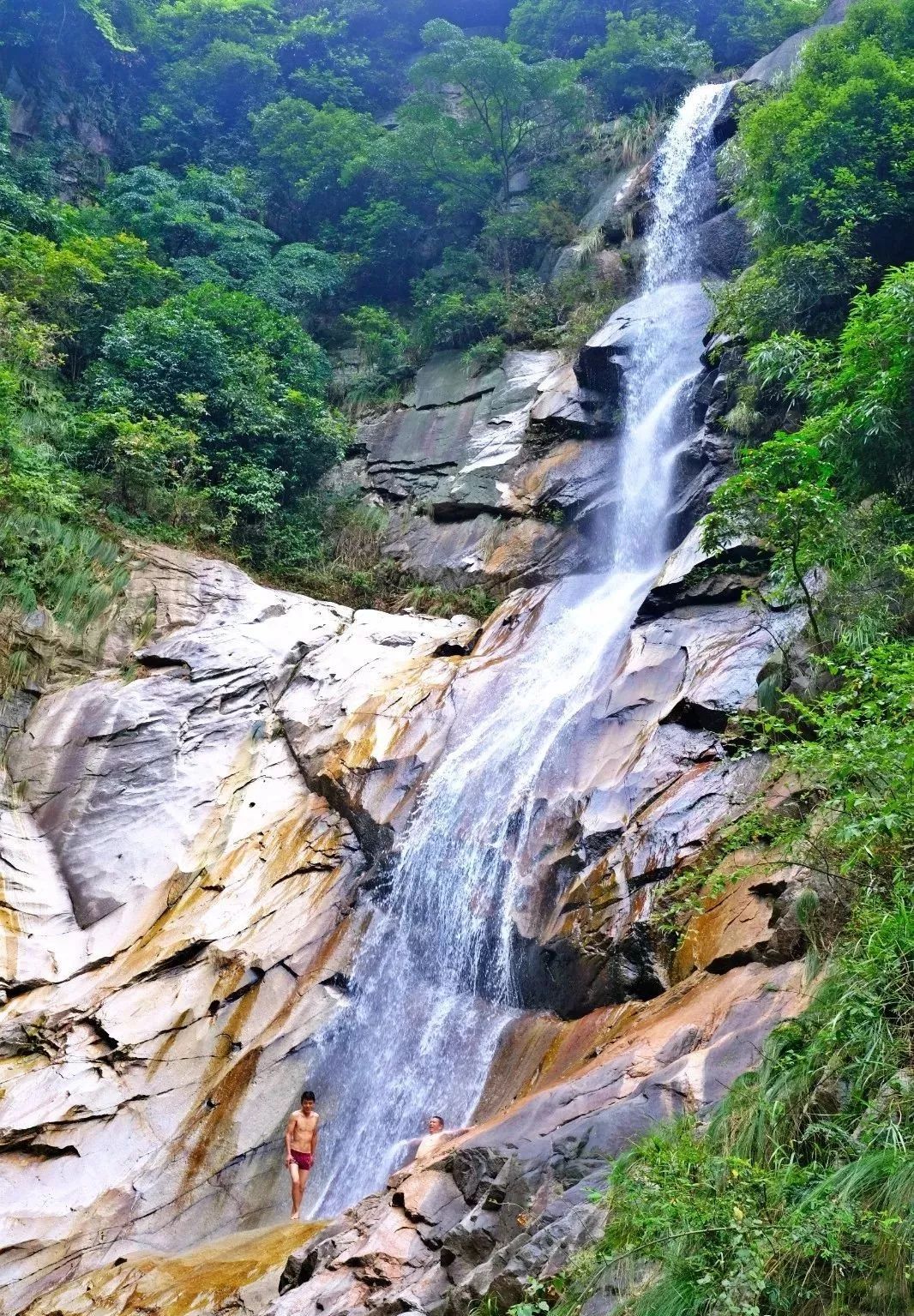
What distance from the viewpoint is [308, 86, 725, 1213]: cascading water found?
8.59m

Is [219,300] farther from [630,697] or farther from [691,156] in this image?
[630,697]

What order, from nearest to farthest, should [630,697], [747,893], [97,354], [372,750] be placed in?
[747,893] < [630,697] < [372,750] < [97,354]

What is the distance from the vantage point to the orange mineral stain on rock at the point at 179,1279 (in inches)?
268

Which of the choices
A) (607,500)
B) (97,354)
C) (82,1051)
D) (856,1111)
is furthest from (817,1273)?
(97,354)

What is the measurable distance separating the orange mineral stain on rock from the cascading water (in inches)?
A: 28.8

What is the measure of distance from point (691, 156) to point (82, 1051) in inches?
856

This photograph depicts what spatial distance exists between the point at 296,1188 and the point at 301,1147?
0.33 m

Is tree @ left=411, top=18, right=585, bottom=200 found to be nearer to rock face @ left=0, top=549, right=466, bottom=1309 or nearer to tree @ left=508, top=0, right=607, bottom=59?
tree @ left=508, top=0, right=607, bottom=59

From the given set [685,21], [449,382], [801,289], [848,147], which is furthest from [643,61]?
[801,289]

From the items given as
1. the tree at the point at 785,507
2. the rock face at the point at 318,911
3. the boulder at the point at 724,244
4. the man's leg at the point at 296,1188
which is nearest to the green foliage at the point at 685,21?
the boulder at the point at 724,244

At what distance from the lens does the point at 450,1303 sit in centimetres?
452

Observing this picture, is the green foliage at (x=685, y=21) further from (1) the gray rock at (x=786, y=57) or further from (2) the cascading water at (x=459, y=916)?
(2) the cascading water at (x=459, y=916)

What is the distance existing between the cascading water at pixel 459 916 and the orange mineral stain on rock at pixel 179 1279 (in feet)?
2.40

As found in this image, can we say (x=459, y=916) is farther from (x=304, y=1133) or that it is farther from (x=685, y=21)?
(x=685, y=21)
